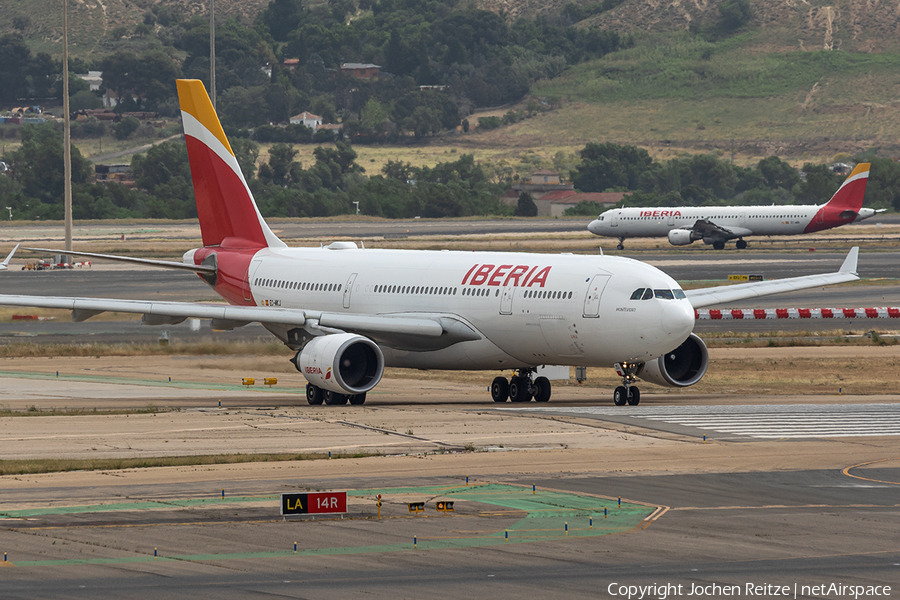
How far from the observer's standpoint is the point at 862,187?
123 metres

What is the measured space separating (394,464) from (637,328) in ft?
37.0

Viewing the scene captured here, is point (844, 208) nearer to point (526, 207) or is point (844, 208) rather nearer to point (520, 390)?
point (526, 207)

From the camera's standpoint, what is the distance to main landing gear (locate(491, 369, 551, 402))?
135 feet

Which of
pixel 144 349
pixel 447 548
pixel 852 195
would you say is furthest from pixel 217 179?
pixel 852 195

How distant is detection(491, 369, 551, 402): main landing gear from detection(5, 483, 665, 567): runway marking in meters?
16.1

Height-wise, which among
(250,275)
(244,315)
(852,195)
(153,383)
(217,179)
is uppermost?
(852,195)

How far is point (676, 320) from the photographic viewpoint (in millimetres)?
36500

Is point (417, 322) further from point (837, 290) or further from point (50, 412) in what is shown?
point (837, 290)

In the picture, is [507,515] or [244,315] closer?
[507,515]

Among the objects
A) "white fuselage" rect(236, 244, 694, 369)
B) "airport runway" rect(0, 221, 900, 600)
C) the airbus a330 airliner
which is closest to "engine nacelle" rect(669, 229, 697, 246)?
the airbus a330 airliner

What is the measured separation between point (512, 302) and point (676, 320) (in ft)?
16.8

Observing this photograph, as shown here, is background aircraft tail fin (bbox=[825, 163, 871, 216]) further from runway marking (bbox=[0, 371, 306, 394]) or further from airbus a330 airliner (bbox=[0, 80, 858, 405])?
runway marking (bbox=[0, 371, 306, 394])

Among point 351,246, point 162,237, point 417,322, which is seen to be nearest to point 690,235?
point 162,237

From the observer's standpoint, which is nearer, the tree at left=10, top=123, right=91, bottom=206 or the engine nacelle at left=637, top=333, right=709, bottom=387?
the engine nacelle at left=637, top=333, right=709, bottom=387
